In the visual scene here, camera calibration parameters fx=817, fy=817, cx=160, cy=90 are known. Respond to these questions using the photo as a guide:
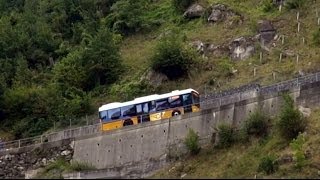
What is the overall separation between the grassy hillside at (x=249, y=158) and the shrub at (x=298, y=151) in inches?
6.4

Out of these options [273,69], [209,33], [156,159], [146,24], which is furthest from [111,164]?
[146,24]

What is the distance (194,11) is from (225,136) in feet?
86.5

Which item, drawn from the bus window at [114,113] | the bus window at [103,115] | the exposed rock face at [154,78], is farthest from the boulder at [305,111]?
the exposed rock face at [154,78]

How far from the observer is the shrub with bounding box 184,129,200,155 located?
4428 cm

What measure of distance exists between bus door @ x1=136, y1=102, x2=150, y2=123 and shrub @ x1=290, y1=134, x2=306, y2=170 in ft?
36.0

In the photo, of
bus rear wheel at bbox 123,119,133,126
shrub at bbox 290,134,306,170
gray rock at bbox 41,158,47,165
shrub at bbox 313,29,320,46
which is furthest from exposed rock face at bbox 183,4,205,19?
shrub at bbox 290,134,306,170

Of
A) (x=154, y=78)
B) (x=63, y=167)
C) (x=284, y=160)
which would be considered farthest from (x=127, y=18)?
(x=284, y=160)

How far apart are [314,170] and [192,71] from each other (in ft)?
69.8

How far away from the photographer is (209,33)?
6412cm

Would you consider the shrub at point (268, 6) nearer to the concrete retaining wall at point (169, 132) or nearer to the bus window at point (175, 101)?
the concrete retaining wall at point (169, 132)

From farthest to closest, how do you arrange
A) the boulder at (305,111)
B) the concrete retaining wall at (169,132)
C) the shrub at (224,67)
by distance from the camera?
the shrub at (224,67) → the concrete retaining wall at (169,132) → the boulder at (305,111)

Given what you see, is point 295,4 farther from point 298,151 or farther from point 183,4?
point 298,151

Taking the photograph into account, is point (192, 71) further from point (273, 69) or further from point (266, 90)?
point (266, 90)

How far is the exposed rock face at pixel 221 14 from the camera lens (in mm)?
65250
